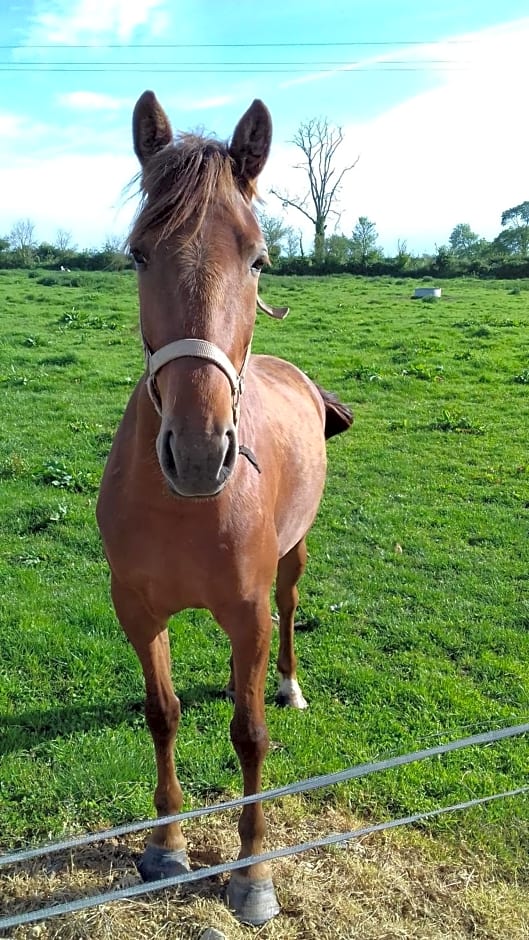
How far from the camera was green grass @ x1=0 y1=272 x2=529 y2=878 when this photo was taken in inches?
136

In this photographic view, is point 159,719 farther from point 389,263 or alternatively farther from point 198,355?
point 389,263

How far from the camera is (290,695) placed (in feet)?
13.5

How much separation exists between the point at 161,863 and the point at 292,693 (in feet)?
4.50

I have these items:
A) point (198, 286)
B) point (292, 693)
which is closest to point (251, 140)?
point (198, 286)

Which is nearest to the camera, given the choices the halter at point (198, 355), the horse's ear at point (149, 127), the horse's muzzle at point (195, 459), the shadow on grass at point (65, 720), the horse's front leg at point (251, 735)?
the horse's muzzle at point (195, 459)

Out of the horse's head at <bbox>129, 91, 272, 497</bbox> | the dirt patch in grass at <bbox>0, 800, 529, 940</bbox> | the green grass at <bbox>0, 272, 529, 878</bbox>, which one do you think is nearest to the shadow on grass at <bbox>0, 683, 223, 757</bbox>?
the green grass at <bbox>0, 272, 529, 878</bbox>

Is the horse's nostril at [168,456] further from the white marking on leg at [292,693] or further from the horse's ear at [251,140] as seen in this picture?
the white marking on leg at [292,693]

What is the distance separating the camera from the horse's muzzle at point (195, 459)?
1866 mm

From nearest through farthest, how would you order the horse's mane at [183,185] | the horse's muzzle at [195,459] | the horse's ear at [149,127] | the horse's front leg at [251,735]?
1. the horse's muzzle at [195,459]
2. the horse's mane at [183,185]
3. the horse's ear at [149,127]
4. the horse's front leg at [251,735]

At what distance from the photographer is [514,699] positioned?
4.16 m

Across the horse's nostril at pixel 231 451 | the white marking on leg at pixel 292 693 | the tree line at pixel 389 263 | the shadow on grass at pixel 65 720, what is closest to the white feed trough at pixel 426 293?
the tree line at pixel 389 263

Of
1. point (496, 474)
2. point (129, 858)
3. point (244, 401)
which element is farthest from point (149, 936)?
point (496, 474)

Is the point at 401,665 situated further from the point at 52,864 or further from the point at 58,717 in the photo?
the point at 52,864

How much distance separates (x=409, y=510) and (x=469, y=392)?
4.81m
